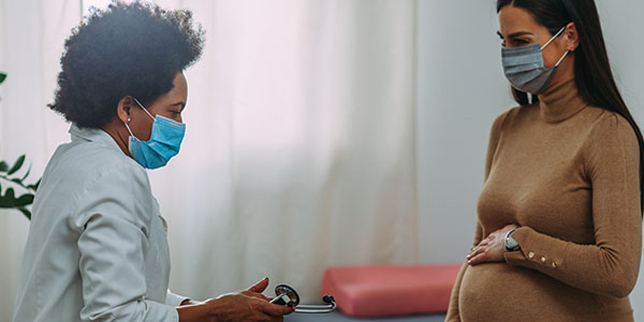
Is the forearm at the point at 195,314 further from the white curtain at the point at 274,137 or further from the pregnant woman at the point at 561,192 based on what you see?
the white curtain at the point at 274,137

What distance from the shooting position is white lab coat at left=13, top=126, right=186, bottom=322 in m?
1.05

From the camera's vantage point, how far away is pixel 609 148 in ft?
4.27

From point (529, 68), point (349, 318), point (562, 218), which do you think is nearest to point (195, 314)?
point (562, 218)

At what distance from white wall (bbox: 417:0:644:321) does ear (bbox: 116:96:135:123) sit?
5.58ft

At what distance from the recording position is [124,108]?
4.09 ft

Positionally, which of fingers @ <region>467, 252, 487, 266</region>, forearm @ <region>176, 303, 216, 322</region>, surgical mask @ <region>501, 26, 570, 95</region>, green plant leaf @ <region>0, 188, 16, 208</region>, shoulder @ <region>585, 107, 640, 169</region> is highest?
surgical mask @ <region>501, 26, 570, 95</region>

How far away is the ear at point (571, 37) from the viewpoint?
142 centimetres

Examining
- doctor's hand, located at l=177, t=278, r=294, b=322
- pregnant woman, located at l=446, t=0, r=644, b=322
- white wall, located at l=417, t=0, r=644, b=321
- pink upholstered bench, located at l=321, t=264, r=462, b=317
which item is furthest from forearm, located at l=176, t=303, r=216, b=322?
white wall, located at l=417, t=0, r=644, b=321

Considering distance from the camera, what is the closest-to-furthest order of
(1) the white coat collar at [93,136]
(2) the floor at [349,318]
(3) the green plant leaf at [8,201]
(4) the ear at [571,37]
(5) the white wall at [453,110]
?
(1) the white coat collar at [93,136]
(4) the ear at [571,37]
(3) the green plant leaf at [8,201]
(2) the floor at [349,318]
(5) the white wall at [453,110]

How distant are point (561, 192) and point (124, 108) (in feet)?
3.06

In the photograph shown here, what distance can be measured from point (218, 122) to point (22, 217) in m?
0.83

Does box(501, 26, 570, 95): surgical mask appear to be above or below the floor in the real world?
above

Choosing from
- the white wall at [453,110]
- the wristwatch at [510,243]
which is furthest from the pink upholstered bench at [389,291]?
the wristwatch at [510,243]

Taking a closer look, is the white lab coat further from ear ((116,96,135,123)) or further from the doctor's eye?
the doctor's eye
